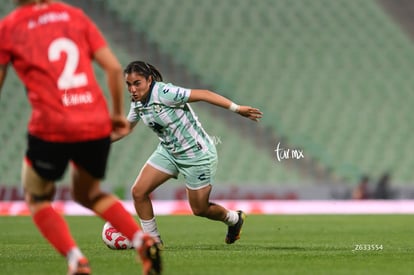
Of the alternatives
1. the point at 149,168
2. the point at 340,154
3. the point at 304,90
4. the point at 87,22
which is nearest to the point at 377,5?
the point at 304,90

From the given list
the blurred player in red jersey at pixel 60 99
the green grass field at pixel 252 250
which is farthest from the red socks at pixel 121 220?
the green grass field at pixel 252 250

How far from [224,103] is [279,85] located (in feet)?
Answer: 43.8

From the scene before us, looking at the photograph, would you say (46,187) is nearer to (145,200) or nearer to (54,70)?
(54,70)

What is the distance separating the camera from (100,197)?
5902 mm

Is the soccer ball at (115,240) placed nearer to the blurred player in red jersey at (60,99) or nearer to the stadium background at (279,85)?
the blurred player in red jersey at (60,99)

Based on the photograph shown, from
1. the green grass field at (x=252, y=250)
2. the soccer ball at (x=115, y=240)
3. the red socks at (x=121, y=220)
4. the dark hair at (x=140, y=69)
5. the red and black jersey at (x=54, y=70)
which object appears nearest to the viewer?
the red and black jersey at (x=54, y=70)

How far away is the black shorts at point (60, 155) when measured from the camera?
5477 mm

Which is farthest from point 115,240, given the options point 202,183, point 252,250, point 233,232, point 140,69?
point 140,69

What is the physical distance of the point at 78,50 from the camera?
5.50 meters

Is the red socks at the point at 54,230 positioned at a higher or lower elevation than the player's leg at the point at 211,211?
lower

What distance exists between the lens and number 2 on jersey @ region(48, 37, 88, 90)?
5441 mm

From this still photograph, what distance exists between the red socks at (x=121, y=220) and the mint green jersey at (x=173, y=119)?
2922 mm

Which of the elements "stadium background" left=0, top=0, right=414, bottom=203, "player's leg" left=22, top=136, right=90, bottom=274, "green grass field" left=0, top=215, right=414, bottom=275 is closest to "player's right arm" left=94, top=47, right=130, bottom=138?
"player's leg" left=22, top=136, right=90, bottom=274

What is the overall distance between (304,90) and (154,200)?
15.5 feet
